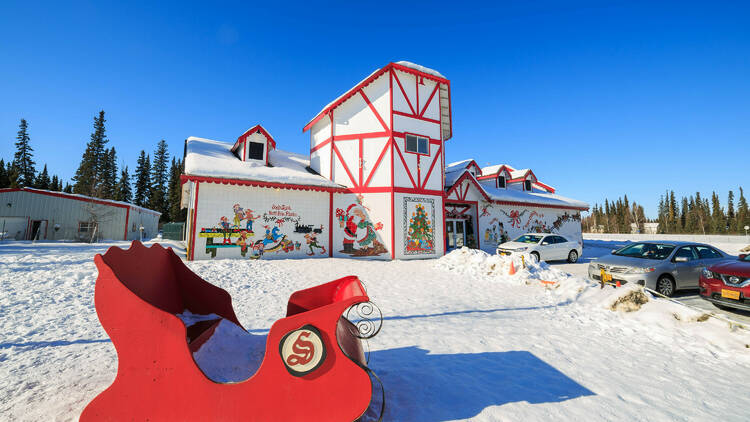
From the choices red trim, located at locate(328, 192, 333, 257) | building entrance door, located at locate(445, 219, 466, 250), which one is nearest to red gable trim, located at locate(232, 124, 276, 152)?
red trim, located at locate(328, 192, 333, 257)

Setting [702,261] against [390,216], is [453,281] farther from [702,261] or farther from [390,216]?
[702,261]

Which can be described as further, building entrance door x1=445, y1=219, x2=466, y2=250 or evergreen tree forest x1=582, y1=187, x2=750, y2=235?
evergreen tree forest x1=582, y1=187, x2=750, y2=235

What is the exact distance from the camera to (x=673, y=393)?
3082 millimetres

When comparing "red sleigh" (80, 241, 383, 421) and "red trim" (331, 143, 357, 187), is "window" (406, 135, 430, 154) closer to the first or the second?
"red trim" (331, 143, 357, 187)

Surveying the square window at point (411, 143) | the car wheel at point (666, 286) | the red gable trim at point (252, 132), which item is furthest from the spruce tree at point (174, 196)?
the car wheel at point (666, 286)

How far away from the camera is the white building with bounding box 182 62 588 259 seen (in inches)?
466

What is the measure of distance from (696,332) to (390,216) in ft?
33.4

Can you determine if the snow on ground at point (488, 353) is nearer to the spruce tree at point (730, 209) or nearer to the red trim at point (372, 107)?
the red trim at point (372, 107)

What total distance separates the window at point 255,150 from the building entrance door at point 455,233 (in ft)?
38.5

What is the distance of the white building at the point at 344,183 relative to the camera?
11828mm

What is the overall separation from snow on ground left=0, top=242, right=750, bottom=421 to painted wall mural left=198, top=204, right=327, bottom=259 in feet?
13.9

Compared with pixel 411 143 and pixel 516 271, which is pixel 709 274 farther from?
pixel 411 143

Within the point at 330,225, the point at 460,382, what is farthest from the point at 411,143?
the point at 460,382

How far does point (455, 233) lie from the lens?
1883 centimetres
